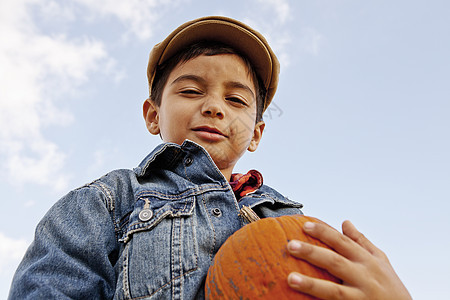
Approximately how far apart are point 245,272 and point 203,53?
5.31 ft

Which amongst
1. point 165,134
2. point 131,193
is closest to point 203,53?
point 165,134

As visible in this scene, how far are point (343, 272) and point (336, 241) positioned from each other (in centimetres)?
14

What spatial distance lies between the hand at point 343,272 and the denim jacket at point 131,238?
50 cm

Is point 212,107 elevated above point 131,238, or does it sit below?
above

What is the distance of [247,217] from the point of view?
76.1 inches

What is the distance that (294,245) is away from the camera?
1.37 m

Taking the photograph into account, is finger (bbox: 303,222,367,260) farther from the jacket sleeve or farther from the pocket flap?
the jacket sleeve

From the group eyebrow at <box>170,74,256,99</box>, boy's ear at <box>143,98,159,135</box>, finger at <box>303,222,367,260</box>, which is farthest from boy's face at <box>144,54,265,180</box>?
finger at <box>303,222,367,260</box>

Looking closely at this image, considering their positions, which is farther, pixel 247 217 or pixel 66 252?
pixel 247 217

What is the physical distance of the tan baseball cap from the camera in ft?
8.67

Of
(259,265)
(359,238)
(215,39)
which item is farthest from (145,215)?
(215,39)

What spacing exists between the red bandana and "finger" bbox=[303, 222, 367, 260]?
104 cm

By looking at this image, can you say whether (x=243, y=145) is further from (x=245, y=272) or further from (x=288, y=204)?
(x=245, y=272)

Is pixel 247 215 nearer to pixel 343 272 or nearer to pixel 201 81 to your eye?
pixel 343 272
